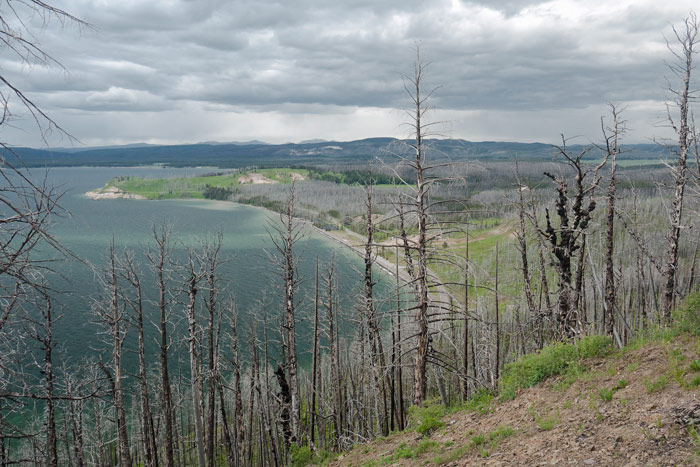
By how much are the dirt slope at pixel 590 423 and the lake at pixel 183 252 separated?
765 centimetres

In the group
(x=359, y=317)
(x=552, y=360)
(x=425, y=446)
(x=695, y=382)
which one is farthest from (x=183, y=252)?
(x=695, y=382)

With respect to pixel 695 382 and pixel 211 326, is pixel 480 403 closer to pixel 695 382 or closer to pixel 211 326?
pixel 695 382

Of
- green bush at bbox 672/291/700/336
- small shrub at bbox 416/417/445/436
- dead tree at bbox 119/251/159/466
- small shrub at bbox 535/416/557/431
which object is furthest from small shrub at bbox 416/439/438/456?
dead tree at bbox 119/251/159/466

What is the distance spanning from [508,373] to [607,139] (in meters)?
10.7

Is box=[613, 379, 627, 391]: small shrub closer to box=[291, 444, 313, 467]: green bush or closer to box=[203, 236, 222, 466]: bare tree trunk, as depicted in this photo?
box=[291, 444, 313, 467]: green bush

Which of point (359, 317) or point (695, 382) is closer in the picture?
point (695, 382)

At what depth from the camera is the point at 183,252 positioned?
72.6 metres

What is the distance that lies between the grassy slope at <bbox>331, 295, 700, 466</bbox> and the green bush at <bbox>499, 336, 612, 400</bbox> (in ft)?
0.08

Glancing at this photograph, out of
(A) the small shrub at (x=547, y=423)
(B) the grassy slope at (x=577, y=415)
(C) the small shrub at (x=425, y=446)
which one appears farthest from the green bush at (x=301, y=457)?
(A) the small shrub at (x=547, y=423)

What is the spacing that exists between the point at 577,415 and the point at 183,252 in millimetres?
71479

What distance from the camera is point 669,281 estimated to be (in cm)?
1895

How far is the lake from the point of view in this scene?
39.2 meters

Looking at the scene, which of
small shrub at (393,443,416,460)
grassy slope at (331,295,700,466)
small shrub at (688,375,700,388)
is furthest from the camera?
small shrub at (393,443,416,460)

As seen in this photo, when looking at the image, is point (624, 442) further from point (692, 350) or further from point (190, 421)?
point (190, 421)
